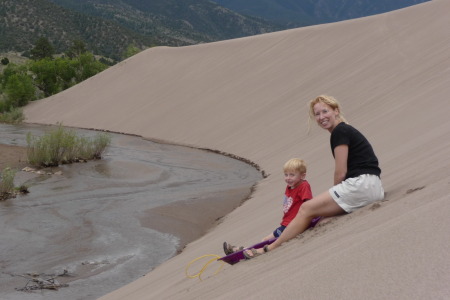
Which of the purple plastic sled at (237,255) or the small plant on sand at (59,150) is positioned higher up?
the small plant on sand at (59,150)

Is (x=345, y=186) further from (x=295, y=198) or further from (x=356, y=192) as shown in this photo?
(x=295, y=198)

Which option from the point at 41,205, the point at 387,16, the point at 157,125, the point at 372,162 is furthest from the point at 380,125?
the point at 157,125

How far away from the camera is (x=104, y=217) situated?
38.4 ft

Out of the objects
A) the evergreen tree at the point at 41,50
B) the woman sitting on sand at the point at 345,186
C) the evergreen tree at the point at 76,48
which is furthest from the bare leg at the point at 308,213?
the evergreen tree at the point at 41,50

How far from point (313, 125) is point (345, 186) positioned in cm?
1406

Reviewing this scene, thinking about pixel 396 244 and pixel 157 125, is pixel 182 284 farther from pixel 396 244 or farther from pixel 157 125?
pixel 157 125

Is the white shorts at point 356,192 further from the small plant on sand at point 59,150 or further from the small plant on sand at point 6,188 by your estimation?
the small plant on sand at point 59,150

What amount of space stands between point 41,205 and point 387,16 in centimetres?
2033

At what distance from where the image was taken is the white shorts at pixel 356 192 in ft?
16.8

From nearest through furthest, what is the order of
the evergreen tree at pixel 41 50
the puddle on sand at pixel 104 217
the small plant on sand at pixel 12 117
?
1. the puddle on sand at pixel 104 217
2. the small plant on sand at pixel 12 117
3. the evergreen tree at pixel 41 50

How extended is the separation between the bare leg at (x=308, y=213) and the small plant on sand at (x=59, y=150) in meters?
13.9

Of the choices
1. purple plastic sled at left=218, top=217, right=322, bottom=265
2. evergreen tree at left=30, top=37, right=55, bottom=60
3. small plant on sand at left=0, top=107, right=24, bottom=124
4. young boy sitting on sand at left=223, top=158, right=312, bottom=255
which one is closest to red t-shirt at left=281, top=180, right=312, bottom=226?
young boy sitting on sand at left=223, top=158, right=312, bottom=255

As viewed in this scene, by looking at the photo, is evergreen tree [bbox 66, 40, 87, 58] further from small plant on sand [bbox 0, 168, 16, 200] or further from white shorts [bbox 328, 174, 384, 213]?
white shorts [bbox 328, 174, 384, 213]

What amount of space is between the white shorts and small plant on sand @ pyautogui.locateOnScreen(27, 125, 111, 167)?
14.1 meters
